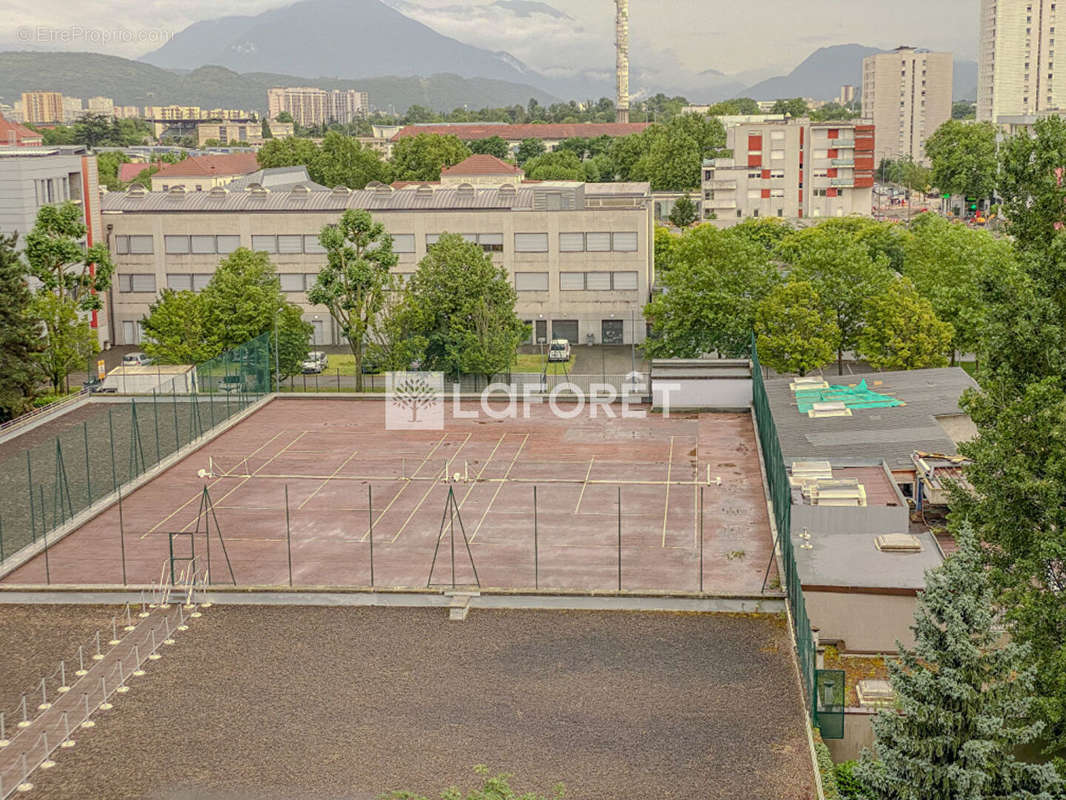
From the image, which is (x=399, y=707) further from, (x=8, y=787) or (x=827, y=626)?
(x=827, y=626)

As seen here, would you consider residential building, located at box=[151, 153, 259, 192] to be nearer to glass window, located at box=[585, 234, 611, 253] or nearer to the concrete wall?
glass window, located at box=[585, 234, 611, 253]

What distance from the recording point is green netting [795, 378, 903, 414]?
51.8m

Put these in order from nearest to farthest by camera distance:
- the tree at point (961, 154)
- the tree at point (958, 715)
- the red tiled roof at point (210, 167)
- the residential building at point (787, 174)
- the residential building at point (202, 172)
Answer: the tree at point (958, 715), the residential building at point (787, 174), the residential building at point (202, 172), the tree at point (961, 154), the red tiled roof at point (210, 167)

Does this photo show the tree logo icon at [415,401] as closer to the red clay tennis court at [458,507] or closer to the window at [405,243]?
the red clay tennis court at [458,507]

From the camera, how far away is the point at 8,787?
23.8m

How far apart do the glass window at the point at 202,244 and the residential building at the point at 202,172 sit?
51.5 meters

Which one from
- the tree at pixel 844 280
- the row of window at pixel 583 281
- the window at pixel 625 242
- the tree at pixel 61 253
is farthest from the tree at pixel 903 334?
the tree at pixel 61 253

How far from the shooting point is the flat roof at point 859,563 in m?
33.0

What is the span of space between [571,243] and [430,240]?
31.2 ft

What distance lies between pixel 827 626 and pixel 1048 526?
8.78 metres

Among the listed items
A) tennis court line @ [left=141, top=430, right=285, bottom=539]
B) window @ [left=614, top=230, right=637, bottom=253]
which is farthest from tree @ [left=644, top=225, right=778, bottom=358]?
tennis court line @ [left=141, top=430, right=285, bottom=539]

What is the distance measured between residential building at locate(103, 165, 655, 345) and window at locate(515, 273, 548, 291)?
0.07 metres

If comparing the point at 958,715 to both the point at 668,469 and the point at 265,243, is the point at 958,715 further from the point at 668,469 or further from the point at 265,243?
the point at 265,243

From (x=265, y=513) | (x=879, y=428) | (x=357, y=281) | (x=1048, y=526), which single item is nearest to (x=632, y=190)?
(x=357, y=281)
